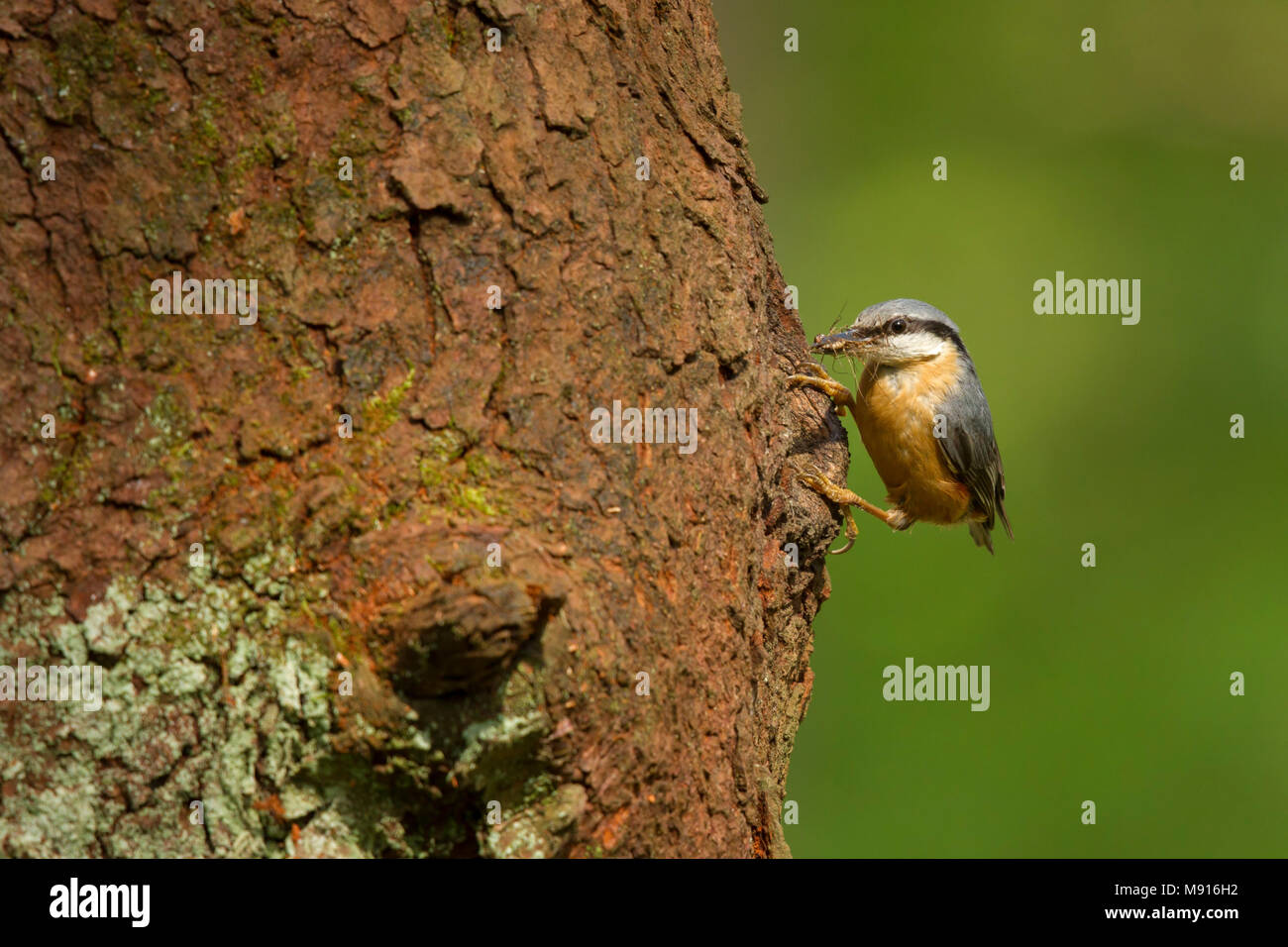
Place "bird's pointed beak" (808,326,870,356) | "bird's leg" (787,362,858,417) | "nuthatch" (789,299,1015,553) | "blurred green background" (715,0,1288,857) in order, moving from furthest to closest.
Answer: "blurred green background" (715,0,1288,857) < "nuthatch" (789,299,1015,553) < "bird's pointed beak" (808,326,870,356) < "bird's leg" (787,362,858,417)

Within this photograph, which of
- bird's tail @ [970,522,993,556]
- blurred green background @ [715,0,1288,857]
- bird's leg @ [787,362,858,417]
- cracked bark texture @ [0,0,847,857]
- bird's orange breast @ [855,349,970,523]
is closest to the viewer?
cracked bark texture @ [0,0,847,857]

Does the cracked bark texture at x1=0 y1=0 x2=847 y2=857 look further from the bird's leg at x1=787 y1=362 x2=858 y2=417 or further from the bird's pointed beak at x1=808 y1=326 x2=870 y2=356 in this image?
the bird's pointed beak at x1=808 y1=326 x2=870 y2=356

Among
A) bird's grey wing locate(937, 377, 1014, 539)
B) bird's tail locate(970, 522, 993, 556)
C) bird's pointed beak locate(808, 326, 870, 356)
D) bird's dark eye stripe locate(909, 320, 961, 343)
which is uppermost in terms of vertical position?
bird's dark eye stripe locate(909, 320, 961, 343)

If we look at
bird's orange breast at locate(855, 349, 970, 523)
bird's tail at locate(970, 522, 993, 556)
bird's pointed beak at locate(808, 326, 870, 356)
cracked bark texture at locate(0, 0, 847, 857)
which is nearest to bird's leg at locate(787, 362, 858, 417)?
bird's pointed beak at locate(808, 326, 870, 356)

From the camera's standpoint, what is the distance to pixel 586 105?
268 centimetres

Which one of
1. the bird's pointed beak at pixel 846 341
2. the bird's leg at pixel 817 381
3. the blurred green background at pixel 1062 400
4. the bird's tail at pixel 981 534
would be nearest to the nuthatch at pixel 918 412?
the bird's pointed beak at pixel 846 341

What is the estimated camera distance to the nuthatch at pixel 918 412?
14.4 feet

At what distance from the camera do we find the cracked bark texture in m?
2.18

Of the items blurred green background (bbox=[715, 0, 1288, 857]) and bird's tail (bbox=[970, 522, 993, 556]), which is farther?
blurred green background (bbox=[715, 0, 1288, 857])

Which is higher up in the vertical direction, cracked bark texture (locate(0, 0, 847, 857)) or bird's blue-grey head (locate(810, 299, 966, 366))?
bird's blue-grey head (locate(810, 299, 966, 366))

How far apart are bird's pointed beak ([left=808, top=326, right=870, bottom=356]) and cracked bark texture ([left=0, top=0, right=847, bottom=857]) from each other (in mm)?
1732
